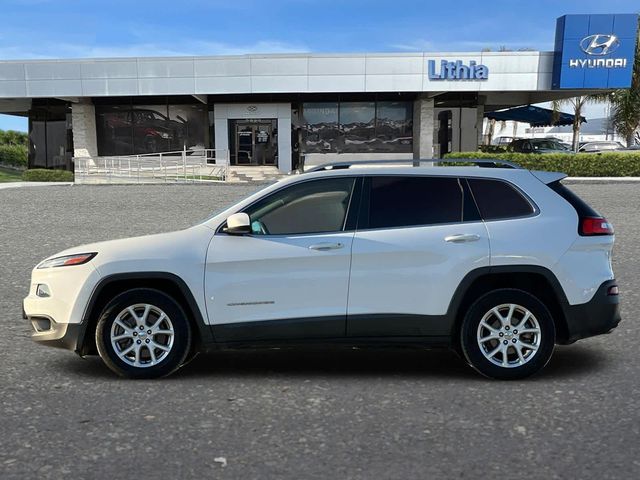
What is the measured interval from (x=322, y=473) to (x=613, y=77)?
28260 mm

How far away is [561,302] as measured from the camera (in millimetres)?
4383

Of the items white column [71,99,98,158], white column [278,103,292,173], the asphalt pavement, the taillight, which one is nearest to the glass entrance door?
white column [278,103,292,173]

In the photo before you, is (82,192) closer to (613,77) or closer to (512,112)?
(613,77)

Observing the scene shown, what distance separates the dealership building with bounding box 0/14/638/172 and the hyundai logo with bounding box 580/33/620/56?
0.14 feet

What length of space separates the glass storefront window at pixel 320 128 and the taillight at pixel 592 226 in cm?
2688

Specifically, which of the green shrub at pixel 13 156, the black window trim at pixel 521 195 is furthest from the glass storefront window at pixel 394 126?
the black window trim at pixel 521 195

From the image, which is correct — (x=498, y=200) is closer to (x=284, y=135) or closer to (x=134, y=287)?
(x=134, y=287)

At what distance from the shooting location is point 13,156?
41688 mm

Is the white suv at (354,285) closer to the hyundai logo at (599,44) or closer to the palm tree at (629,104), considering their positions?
the hyundai logo at (599,44)

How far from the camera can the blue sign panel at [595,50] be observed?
86.3 ft

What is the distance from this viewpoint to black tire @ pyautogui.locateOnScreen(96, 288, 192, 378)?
442 centimetres

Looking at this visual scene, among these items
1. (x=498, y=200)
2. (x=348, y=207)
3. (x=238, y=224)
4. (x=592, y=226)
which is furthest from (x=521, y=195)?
(x=238, y=224)

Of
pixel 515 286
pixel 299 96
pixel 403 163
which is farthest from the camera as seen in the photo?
pixel 299 96

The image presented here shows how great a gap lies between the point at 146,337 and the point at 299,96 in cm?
2701
